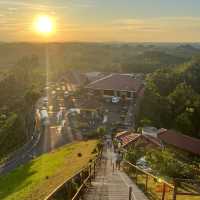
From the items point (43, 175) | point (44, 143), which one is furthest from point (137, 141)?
point (44, 143)

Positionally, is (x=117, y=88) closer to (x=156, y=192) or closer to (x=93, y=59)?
(x=156, y=192)

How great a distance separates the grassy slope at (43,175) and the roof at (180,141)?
896 centimetres

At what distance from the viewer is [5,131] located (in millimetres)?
44125

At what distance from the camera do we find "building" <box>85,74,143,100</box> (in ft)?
172

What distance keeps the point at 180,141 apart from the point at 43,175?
18188 millimetres

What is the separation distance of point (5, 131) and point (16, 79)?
27479mm

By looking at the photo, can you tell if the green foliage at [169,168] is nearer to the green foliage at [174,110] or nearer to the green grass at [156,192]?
the green grass at [156,192]

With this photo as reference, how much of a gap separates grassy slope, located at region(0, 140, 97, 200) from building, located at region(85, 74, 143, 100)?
21447mm

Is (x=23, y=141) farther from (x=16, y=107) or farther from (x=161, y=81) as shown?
(x=161, y=81)

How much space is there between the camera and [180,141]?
36.8 meters

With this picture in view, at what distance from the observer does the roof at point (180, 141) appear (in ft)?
118

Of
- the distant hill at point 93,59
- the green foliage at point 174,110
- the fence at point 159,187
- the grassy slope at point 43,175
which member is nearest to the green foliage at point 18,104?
the grassy slope at point 43,175

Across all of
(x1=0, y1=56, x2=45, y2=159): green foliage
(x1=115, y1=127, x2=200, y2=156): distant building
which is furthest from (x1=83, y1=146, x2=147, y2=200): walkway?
(x1=0, y1=56, x2=45, y2=159): green foliage

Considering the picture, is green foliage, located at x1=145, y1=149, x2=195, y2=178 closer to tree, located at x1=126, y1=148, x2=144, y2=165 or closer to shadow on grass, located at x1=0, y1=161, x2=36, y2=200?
tree, located at x1=126, y1=148, x2=144, y2=165
